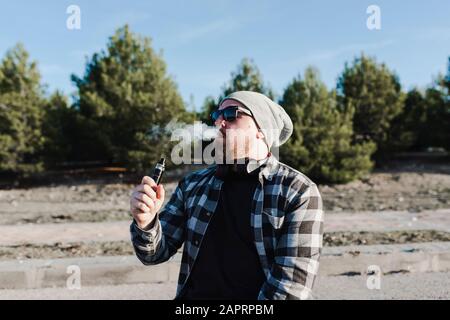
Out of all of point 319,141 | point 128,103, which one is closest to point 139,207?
point 319,141

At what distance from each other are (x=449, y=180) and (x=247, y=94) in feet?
55.3

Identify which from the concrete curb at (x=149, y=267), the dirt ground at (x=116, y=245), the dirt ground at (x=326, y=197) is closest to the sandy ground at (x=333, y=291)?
the concrete curb at (x=149, y=267)

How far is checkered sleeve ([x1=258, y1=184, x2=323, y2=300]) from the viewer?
1871 mm

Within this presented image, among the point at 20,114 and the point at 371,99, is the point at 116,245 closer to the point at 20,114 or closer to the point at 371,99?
the point at 20,114

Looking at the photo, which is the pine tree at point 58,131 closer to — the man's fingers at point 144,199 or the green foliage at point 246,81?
the green foliage at point 246,81

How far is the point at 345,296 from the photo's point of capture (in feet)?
15.6

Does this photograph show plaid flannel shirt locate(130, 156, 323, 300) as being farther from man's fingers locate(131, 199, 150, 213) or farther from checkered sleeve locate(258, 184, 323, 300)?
man's fingers locate(131, 199, 150, 213)

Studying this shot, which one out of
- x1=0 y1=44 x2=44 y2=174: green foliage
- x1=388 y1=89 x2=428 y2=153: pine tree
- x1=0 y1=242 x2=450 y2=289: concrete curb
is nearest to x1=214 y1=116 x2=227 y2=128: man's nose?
x1=0 y1=242 x2=450 y2=289: concrete curb

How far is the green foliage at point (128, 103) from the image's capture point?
61.0 feet

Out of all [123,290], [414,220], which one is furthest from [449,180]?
[123,290]

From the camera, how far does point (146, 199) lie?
6.16 feet

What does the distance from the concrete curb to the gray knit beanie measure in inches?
137

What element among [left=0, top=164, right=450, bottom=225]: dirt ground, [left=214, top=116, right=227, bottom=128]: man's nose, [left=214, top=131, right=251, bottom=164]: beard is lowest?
[left=0, top=164, right=450, bottom=225]: dirt ground

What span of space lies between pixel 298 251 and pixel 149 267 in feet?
12.4
